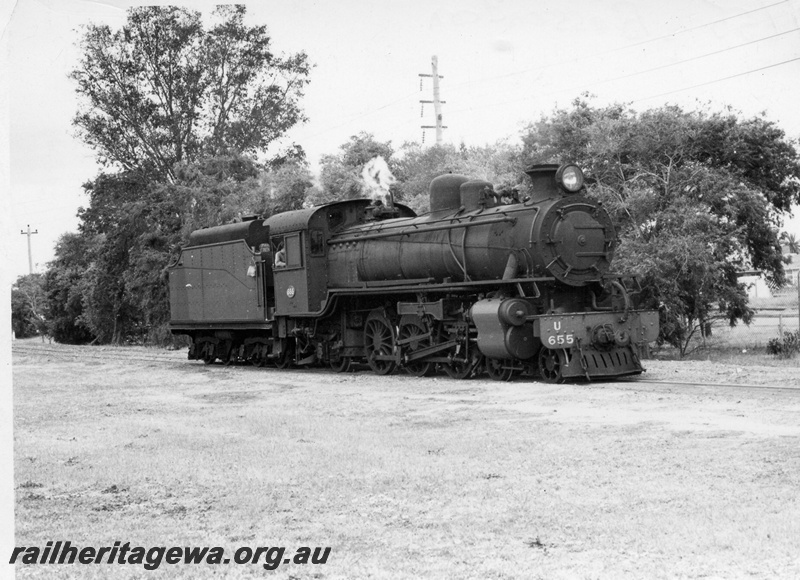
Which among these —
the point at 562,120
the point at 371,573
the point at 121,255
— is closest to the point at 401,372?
the point at 562,120

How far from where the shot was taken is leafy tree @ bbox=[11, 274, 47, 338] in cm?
1786

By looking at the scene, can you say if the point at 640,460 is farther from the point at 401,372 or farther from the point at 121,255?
the point at 121,255

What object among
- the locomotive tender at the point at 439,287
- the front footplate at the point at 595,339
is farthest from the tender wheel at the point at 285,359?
the front footplate at the point at 595,339

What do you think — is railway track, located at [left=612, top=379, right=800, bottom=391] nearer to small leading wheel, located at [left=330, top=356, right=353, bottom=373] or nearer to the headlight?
the headlight

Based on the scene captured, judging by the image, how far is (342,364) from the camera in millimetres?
18469

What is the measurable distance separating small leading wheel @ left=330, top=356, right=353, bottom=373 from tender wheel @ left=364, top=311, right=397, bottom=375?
2.41 feet

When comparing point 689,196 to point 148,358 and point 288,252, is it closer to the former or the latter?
point 288,252

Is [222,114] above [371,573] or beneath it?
above

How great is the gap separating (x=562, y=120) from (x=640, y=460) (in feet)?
58.3

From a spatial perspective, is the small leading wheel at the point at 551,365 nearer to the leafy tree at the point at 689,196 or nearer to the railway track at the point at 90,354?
the leafy tree at the point at 689,196

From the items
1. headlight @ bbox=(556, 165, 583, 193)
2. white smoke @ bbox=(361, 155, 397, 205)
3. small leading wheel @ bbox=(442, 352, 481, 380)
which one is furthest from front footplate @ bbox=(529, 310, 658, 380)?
white smoke @ bbox=(361, 155, 397, 205)

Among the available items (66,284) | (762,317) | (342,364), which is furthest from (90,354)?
(762,317)

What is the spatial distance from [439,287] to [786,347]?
10.1 metres

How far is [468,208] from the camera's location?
625 inches
